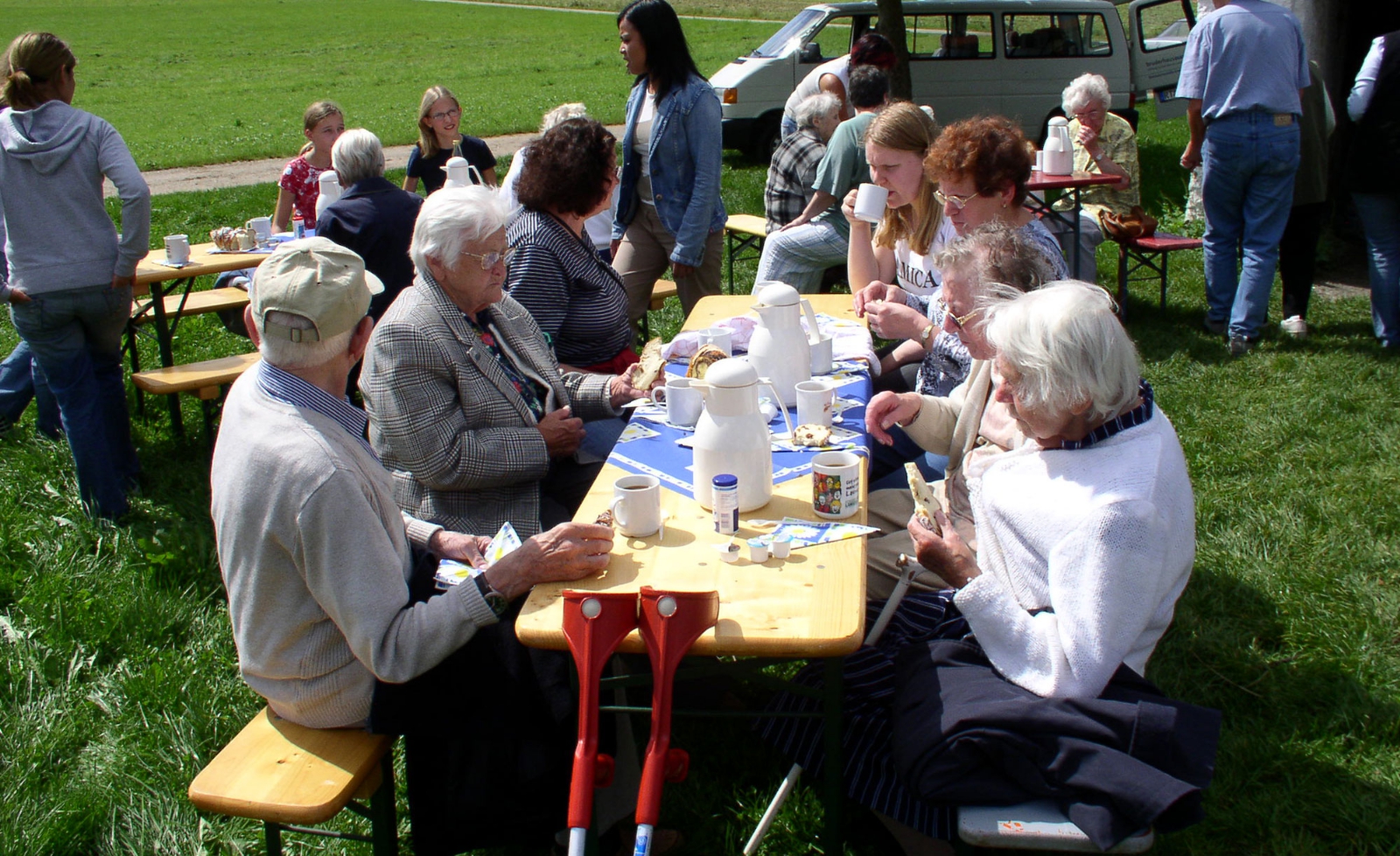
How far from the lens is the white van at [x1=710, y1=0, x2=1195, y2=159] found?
11867mm

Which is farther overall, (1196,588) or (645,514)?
(1196,588)

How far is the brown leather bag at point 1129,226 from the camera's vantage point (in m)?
6.30

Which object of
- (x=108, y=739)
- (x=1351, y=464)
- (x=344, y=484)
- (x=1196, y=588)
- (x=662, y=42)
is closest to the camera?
(x=344, y=484)

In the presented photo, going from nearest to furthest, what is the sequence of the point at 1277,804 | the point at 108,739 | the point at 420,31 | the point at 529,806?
the point at 529,806 → the point at 1277,804 → the point at 108,739 → the point at 420,31

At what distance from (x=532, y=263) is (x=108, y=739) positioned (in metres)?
1.89

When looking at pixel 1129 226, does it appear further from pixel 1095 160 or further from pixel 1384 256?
pixel 1384 256

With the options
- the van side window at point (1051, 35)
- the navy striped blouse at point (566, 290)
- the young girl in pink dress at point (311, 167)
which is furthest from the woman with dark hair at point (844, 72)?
the van side window at point (1051, 35)

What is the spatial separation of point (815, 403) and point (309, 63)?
2819 centimetres

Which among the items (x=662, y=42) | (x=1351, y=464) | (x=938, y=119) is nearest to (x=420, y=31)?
(x=938, y=119)

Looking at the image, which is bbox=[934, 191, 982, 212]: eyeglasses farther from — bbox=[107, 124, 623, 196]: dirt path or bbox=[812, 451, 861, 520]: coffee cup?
bbox=[107, 124, 623, 196]: dirt path

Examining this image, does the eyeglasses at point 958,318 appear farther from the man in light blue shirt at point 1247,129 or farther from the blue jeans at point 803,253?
the man in light blue shirt at point 1247,129

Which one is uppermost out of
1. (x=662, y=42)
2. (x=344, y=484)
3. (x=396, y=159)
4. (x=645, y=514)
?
(x=662, y=42)

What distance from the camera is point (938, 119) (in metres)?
12.0

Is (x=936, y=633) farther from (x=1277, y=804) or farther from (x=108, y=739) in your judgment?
(x=108, y=739)
